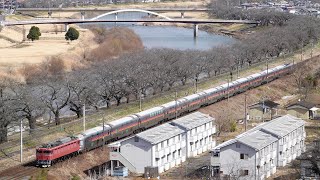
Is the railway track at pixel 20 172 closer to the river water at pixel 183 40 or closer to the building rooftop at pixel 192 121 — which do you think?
the building rooftop at pixel 192 121

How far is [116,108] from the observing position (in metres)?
41.6

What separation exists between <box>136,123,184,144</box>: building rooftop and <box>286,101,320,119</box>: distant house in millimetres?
11235

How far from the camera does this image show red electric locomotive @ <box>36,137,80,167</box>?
28.5 metres

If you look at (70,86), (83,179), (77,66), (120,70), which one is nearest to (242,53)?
(77,66)

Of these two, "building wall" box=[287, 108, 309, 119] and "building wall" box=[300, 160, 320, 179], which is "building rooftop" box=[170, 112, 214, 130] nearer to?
"building wall" box=[300, 160, 320, 179]

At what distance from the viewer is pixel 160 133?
30.4 metres

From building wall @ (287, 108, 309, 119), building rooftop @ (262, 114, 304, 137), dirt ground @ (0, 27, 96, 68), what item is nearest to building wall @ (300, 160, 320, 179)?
building rooftop @ (262, 114, 304, 137)

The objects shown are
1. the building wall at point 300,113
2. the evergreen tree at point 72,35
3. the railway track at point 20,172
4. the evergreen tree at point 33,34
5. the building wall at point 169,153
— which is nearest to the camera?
the railway track at point 20,172

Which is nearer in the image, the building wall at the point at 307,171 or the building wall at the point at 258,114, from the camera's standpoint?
the building wall at the point at 307,171

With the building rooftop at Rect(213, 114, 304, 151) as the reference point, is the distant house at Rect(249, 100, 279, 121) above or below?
below

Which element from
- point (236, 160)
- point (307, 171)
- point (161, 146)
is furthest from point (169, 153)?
point (307, 171)

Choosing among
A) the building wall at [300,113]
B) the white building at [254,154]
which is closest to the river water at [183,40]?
the building wall at [300,113]

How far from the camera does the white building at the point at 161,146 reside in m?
29.4

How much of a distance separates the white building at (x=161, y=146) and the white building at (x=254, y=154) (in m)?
2.13
